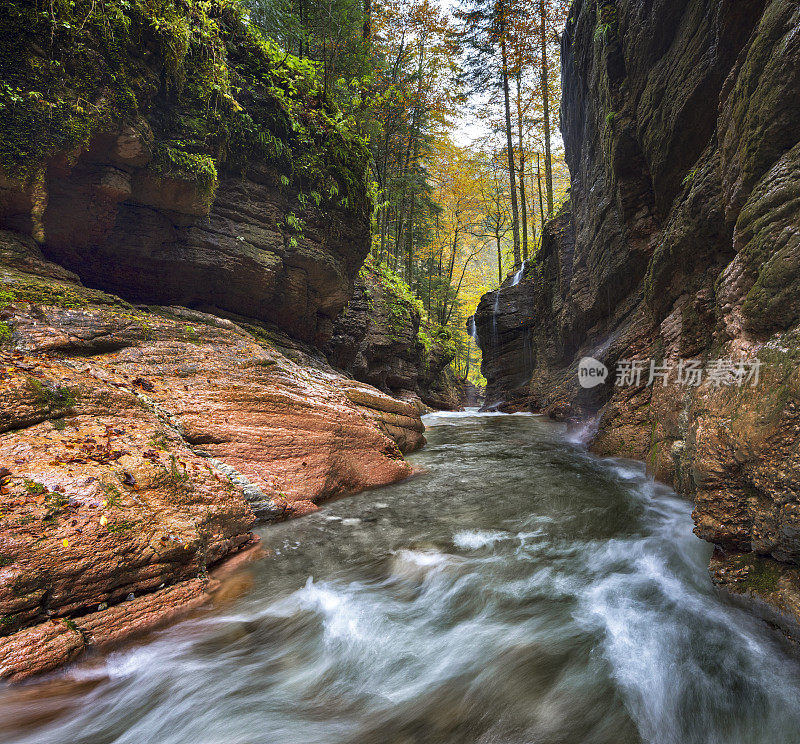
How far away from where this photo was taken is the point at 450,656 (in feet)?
8.16

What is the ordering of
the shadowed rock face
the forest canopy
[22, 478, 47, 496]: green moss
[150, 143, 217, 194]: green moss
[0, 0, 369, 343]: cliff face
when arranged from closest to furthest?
[22, 478, 47, 496]: green moss, [0, 0, 369, 343]: cliff face, the shadowed rock face, [150, 143, 217, 194]: green moss, the forest canopy

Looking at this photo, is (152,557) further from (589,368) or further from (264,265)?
(589,368)

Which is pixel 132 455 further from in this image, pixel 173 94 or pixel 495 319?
pixel 495 319

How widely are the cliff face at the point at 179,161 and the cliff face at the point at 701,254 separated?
648cm

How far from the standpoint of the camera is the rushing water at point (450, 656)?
1.92 m

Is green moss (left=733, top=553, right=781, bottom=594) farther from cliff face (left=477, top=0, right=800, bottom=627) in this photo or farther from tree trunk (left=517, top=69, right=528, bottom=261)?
tree trunk (left=517, top=69, right=528, bottom=261)

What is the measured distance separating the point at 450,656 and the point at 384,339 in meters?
13.6

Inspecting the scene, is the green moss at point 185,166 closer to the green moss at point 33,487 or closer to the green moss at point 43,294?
the green moss at point 43,294

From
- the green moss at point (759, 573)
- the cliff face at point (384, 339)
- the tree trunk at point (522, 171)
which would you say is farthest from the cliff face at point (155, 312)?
the tree trunk at point (522, 171)

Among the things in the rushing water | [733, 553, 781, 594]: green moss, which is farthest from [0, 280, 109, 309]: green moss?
[733, 553, 781, 594]: green moss

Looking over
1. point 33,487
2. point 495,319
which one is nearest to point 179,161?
point 33,487

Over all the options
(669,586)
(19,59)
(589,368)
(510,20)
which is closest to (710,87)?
(589,368)

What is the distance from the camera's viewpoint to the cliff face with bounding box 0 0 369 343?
4828 millimetres

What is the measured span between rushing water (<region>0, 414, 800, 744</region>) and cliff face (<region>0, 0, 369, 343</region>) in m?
6.04
